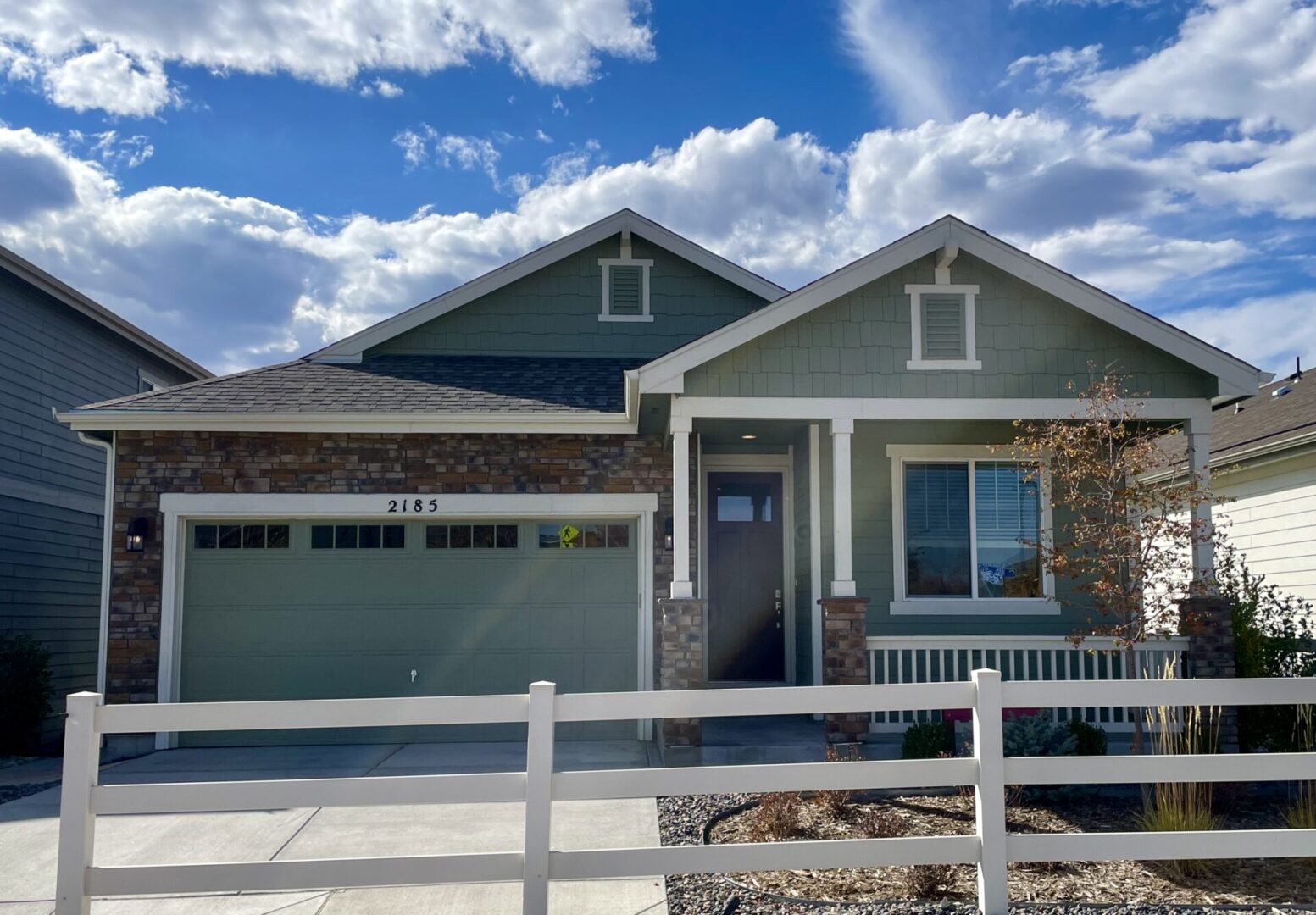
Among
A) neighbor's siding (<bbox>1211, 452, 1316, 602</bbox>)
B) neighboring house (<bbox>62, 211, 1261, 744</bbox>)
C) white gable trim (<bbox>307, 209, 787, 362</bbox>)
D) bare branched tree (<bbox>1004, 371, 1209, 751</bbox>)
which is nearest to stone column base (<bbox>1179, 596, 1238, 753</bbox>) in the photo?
bare branched tree (<bbox>1004, 371, 1209, 751</bbox>)

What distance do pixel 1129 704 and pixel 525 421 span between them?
22.3 feet

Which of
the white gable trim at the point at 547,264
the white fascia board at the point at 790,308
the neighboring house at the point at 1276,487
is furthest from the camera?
the white gable trim at the point at 547,264

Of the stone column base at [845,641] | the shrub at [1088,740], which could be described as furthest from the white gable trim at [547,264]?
Answer: the shrub at [1088,740]

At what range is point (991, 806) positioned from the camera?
15.4ft

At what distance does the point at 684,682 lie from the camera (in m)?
9.30

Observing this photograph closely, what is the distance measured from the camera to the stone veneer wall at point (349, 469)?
10664mm

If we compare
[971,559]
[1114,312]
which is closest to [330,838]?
[971,559]

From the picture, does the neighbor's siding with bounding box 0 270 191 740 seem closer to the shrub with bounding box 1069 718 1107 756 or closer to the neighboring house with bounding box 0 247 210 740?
the neighboring house with bounding box 0 247 210 740

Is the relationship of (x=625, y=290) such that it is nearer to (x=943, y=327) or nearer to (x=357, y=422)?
(x=357, y=422)

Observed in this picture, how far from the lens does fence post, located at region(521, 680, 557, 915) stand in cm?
452

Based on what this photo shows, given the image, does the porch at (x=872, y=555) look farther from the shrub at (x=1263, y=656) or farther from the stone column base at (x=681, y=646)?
the shrub at (x=1263, y=656)

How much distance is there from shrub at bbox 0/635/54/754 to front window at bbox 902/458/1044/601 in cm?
941

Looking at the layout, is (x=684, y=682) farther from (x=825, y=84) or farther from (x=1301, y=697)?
(x=825, y=84)

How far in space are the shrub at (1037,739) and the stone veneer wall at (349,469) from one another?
3.85 m
